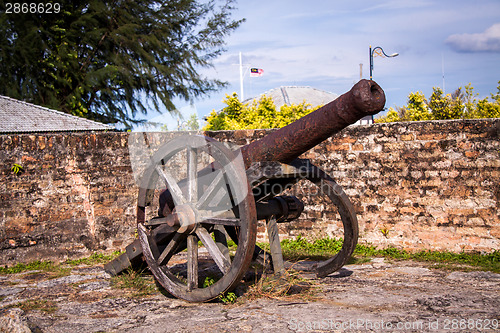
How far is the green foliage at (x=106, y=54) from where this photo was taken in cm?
1948

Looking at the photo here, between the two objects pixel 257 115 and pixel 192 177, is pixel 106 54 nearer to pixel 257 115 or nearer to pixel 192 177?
pixel 257 115

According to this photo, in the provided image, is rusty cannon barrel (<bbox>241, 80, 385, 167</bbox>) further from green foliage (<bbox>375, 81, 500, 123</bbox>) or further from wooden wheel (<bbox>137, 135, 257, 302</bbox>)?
green foliage (<bbox>375, 81, 500, 123</bbox>)

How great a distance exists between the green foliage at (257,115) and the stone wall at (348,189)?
23.2ft

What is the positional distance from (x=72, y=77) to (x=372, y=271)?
18.6m

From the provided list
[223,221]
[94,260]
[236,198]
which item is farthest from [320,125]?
[94,260]

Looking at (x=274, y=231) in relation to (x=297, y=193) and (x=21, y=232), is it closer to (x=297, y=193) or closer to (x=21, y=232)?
(x=297, y=193)

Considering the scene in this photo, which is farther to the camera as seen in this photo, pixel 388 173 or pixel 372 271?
pixel 388 173

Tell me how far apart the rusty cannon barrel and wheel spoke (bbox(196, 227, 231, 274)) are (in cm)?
73

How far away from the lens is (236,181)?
382cm

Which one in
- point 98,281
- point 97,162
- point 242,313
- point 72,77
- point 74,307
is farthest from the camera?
point 72,77

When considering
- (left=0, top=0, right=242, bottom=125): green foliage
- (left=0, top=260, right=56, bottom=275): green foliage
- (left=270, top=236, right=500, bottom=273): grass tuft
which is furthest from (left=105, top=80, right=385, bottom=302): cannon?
(left=0, top=0, right=242, bottom=125): green foliage

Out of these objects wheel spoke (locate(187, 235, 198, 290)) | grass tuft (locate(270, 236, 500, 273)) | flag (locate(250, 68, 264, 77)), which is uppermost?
flag (locate(250, 68, 264, 77))

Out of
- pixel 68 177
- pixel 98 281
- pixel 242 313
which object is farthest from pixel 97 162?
pixel 242 313

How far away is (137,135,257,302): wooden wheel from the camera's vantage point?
3.78m
